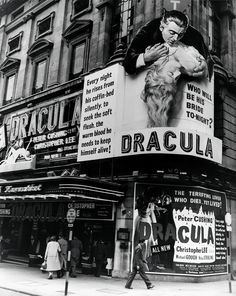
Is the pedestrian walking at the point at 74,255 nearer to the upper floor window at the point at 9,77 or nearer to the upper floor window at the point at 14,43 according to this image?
the upper floor window at the point at 9,77

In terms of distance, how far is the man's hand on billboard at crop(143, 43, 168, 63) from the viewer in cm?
1858

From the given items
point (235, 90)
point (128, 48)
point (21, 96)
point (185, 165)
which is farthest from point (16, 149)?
point (235, 90)

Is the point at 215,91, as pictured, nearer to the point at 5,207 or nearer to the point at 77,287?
the point at 77,287

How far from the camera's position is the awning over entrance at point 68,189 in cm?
1661

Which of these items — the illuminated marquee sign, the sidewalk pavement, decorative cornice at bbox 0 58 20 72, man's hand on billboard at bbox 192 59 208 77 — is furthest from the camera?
decorative cornice at bbox 0 58 20 72

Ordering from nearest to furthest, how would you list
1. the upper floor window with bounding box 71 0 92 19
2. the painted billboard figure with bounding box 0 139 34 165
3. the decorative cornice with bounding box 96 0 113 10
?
the decorative cornice with bounding box 96 0 113 10, the upper floor window with bounding box 71 0 92 19, the painted billboard figure with bounding box 0 139 34 165

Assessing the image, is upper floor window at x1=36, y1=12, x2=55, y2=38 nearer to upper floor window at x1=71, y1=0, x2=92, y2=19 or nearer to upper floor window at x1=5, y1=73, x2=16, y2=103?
upper floor window at x1=71, y1=0, x2=92, y2=19

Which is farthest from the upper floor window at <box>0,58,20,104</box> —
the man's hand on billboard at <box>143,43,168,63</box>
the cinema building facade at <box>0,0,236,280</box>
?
the man's hand on billboard at <box>143,43,168,63</box>

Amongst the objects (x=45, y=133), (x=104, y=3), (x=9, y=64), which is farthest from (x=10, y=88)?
(x=104, y=3)

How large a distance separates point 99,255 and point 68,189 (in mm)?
3651

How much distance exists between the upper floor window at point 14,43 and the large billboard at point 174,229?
60.1ft

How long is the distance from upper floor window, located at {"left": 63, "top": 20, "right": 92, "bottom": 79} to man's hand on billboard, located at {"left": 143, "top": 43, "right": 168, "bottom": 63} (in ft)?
19.4

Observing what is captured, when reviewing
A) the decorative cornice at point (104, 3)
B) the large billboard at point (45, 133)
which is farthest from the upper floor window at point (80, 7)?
the large billboard at point (45, 133)

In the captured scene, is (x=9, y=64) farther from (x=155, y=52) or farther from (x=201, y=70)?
(x=201, y=70)
